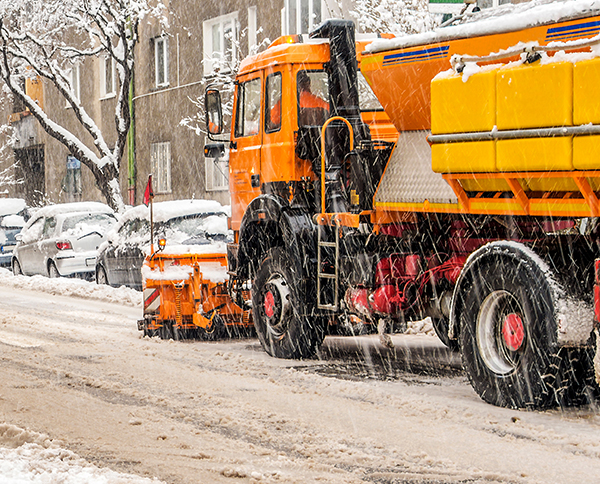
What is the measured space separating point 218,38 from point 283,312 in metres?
19.2

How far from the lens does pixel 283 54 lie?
9648 mm

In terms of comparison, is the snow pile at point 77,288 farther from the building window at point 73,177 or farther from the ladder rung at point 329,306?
the building window at point 73,177

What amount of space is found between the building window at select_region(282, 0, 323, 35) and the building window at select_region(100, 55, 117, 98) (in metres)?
11.7

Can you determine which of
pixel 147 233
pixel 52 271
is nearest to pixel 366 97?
pixel 147 233

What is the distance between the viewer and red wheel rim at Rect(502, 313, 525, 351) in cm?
687

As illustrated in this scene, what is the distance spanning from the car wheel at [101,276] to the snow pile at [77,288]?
4.4 inches

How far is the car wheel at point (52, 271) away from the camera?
750 inches

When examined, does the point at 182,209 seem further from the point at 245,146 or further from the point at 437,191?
the point at 437,191

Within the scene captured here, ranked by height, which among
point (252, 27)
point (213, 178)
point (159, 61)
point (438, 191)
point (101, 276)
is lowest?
point (101, 276)

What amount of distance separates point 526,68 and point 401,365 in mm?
3599

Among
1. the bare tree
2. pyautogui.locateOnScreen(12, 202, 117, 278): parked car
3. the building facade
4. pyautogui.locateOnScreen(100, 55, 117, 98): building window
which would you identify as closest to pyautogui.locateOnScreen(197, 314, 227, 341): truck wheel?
pyautogui.locateOnScreen(12, 202, 117, 278): parked car

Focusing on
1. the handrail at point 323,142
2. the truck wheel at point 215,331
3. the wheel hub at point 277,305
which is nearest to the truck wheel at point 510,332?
the handrail at point 323,142

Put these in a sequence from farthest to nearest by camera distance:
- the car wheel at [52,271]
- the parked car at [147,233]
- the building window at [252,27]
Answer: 1. the building window at [252,27]
2. the car wheel at [52,271]
3. the parked car at [147,233]

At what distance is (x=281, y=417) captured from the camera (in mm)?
6770
